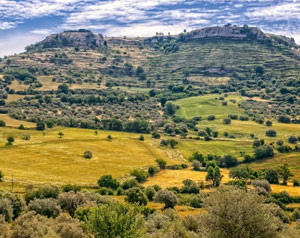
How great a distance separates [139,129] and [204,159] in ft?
162

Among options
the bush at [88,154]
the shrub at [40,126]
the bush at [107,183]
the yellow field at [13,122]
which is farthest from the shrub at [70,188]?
the yellow field at [13,122]

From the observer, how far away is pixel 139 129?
535 ft

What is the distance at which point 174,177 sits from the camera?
331 ft

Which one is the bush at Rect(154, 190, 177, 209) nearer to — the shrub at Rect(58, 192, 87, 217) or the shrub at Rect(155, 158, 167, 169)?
the shrub at Rect(58, 192, 87, 217)

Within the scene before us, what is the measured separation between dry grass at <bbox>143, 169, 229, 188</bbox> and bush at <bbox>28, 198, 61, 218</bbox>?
35.7m

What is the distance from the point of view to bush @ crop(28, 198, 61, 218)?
5831 centimetres

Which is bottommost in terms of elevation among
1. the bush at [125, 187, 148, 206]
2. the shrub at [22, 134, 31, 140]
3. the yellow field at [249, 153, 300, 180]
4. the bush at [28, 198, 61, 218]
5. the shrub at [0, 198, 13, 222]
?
the yellow field at [249, 153, 300, 180]

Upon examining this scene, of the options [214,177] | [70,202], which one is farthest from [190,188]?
[70,202]

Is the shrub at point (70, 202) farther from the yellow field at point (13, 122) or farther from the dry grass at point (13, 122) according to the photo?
the dry grass at point (13, 122)

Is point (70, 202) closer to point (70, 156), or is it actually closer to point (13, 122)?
point (70, 156)

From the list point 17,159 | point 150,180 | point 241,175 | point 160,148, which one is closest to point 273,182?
point 241,175

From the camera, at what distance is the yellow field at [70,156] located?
90000 mm

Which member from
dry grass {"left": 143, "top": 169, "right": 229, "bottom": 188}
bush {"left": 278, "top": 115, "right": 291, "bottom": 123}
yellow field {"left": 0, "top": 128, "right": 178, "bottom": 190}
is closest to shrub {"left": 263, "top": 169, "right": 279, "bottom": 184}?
dry grass {"left": 143, "top": 169, "right": 229, "bottom": 188}

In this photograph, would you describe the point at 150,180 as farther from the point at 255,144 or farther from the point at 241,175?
the point at 255,144
